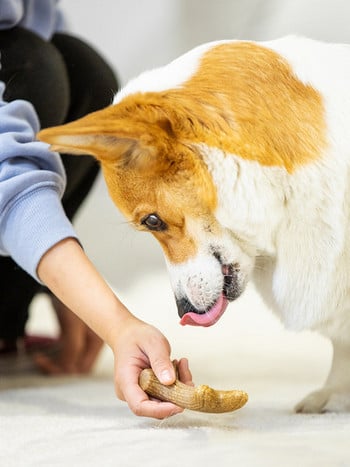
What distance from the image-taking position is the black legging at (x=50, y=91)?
1.35 metres

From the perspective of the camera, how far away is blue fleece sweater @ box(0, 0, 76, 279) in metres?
1.09

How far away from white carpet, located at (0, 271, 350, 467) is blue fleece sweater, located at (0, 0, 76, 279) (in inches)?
8.6

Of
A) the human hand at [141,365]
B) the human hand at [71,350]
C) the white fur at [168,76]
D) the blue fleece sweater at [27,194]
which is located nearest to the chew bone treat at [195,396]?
the human hand at [141,365]

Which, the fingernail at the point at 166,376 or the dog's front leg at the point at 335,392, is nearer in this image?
the fingernail at the point at 166,376

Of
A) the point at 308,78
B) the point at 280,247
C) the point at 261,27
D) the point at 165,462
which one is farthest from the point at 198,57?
the point at 261,27

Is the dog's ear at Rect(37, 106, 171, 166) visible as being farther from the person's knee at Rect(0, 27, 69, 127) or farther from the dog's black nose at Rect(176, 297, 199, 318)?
the person's knee at Rect(0, 27, 69, 127)

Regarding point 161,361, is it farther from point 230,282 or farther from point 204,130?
point 204,130

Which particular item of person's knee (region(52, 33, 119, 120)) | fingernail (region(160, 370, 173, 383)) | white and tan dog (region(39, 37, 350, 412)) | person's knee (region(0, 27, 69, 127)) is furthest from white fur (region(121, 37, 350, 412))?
person's knee (region(52, 33, 119, 120))

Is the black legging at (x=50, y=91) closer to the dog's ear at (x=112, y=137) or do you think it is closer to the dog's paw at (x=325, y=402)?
the dog's ear at (x=112, y=137)

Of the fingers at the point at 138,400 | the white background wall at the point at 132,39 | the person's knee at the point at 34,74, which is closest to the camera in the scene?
the fingers at the point at 138,400

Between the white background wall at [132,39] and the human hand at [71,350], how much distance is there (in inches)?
13.8

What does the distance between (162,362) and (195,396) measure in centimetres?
7

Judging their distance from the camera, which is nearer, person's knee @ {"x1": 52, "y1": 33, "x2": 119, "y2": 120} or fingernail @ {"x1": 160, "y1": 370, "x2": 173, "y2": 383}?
fingernail @ {"x1": 160, "y1": 370, "x2": 173, "y2": 383}

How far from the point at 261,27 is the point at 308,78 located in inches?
25.9
